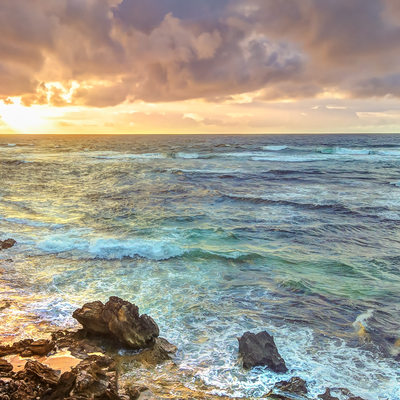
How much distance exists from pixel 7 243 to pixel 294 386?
11393 mm

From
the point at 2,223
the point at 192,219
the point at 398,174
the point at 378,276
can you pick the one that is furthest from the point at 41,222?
the point at 398,174

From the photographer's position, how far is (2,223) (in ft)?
52.8

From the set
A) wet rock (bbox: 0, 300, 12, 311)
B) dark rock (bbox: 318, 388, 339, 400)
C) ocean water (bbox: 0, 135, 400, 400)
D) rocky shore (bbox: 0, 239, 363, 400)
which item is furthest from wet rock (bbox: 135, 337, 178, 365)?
wet rock (bbox: 0, 300, 12, 311)

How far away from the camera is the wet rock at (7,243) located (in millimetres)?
12520

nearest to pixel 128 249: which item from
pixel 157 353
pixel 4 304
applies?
pixel 4 304

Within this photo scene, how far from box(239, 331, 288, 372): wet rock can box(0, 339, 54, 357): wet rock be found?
3610 mm

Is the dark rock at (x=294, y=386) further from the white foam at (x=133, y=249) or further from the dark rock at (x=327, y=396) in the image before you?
the white foam at (x=133, y=249)

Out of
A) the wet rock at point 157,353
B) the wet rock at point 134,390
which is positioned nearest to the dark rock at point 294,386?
the wet rock at point 157,353

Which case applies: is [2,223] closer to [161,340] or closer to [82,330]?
[82,330]

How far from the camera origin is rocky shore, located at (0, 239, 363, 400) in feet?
15.7

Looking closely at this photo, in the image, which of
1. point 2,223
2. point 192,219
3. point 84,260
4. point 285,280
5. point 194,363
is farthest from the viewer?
point 192,219

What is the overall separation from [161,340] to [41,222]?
39.1ft

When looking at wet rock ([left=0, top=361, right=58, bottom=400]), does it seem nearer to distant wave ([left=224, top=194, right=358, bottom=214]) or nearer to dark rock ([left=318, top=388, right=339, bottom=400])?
dark rock ([left=318, top=388, right=339, bottom=400])

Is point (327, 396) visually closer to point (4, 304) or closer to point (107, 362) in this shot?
point (107, 362)
